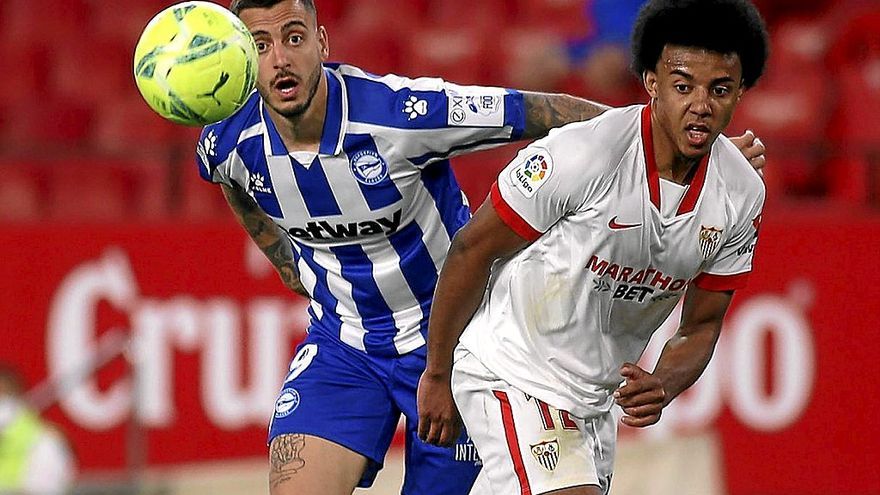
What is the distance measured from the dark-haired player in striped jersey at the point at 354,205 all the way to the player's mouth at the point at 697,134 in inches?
27.2

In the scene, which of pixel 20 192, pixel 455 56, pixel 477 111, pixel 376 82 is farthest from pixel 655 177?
pixel 455 56

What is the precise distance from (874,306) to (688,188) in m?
4.40

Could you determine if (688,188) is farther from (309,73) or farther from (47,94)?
(47,94)

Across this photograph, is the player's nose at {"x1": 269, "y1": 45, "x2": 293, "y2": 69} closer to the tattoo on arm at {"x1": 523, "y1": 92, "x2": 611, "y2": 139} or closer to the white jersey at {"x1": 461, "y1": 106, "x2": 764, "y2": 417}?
the tattoo on arm at {"x1": 523, "y1": 92, "x2": 611, "y2": 139}

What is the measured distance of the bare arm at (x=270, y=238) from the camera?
16.9ft

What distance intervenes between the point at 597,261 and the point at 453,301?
1.25 ft

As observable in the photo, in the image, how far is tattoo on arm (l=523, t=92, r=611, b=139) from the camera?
4551 mm

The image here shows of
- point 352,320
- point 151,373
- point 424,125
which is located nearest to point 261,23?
point 424,125

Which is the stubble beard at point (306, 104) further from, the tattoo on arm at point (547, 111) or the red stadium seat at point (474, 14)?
the red stadium seat at point (474, 14)

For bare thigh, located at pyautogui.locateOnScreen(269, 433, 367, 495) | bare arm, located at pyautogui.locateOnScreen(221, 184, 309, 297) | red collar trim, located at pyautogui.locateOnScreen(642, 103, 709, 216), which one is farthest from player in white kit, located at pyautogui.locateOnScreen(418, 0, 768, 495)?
bare arm, located at pyautogui.locateOnScreen(221, 184, 309, 297)

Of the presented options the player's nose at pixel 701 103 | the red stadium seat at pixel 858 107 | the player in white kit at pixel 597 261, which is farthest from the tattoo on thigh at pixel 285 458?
the red stadium seat at pixel 858 107

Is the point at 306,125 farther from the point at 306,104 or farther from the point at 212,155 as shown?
the point at 212,155

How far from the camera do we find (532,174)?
12.5ft

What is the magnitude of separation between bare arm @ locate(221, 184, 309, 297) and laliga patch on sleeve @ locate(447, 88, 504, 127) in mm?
864
